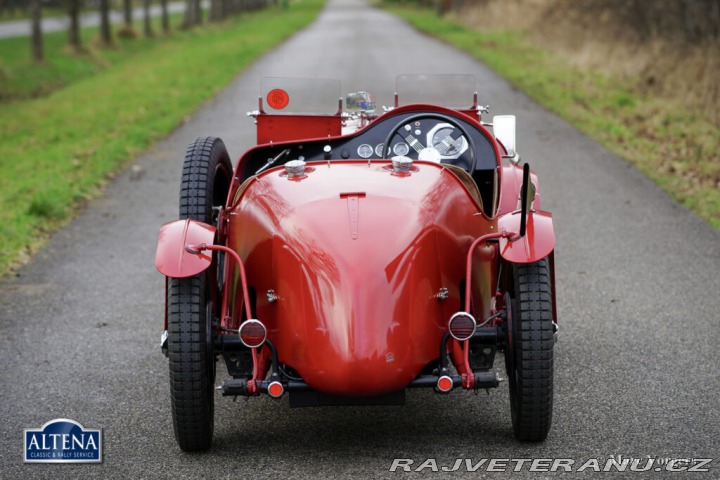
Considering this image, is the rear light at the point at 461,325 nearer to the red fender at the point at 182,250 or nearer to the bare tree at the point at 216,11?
the red fender at the point at 182,250

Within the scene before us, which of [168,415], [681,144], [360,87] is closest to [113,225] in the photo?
[168,415]

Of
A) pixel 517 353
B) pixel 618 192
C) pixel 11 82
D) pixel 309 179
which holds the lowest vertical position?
pixel 11 82

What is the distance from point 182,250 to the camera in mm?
4566

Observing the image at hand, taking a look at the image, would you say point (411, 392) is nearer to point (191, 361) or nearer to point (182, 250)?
point (191, 361)

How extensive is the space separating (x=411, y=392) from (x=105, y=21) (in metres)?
28.1

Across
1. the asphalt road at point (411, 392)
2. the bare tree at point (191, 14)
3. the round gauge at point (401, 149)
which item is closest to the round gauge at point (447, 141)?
the round gauge at point (401, 149)

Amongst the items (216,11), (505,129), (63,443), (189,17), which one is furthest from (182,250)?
(216,11)

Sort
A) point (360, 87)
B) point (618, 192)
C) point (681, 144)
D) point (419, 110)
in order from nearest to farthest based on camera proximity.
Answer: point (419, 110), point (618, 192), point (681, 144), point (360, 87)

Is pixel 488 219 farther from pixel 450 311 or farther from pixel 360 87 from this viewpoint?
pixel 360 87

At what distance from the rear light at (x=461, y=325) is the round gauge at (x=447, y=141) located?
4.66ft

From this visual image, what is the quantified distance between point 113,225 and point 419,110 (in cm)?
451

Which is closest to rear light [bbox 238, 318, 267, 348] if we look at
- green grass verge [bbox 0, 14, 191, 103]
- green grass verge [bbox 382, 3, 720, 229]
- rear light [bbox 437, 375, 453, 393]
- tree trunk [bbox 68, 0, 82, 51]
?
rear light [bbox 437, 375, 453, 393]

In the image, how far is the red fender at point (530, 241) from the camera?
175 inches

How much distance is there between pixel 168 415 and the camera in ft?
16.2
